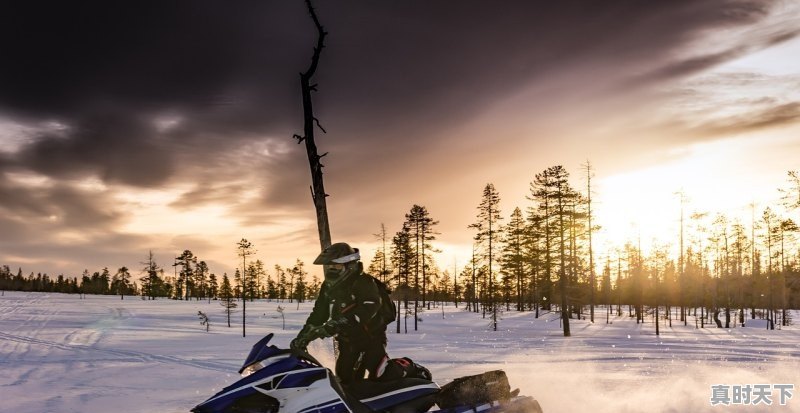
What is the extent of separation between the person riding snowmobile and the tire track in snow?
14664 millimetres

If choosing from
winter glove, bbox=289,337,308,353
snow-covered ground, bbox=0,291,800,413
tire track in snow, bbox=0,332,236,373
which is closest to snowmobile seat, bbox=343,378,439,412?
winter glove, bbox=289,337,308,353

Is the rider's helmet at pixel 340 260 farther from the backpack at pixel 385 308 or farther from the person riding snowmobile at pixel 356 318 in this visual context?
the backpack at pixel 385 308

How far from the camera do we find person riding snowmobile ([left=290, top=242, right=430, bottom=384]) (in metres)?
5.41

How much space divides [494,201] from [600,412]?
49420 mm

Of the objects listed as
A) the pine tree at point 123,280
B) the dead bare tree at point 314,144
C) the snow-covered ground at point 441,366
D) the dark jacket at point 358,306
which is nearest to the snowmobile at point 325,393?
the dark jacket at point 358,306

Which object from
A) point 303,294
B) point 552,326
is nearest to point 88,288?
point 303,294

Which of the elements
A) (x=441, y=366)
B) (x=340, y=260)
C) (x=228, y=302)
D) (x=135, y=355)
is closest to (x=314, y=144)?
(x=340, y=260)

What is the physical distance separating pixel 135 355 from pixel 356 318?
23682mm

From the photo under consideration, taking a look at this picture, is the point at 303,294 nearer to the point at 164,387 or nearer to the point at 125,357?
the point at 125,357

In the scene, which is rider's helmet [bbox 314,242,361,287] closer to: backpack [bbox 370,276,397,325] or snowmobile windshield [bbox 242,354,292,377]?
backpack [bbox 370,276,397,325]

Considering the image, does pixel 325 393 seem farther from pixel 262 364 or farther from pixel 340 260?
pixel 340 260

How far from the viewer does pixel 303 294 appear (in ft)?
468

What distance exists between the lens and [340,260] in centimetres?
550

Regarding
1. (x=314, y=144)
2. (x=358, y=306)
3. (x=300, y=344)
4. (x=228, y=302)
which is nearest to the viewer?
(x=300, y=344)
